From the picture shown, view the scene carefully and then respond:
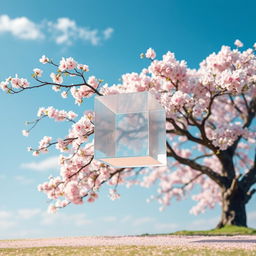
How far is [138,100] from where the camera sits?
366 inches

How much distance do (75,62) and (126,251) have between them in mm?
5587

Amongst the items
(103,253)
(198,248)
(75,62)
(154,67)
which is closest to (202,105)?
(154,67)

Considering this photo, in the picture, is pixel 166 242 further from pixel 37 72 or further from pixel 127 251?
pixel 37 72

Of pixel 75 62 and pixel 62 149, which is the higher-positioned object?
pixel 75 62

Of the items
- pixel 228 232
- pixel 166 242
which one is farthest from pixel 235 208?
pixel 166 242

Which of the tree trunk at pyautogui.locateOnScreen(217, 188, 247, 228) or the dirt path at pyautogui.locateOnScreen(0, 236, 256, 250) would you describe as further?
the tree trunk at pyautogui.locateOnScreen(217, 188, 247, 228)

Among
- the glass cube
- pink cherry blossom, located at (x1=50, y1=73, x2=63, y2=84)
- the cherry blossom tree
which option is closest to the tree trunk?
the cherry blossom tree

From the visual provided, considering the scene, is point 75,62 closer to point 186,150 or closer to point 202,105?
point 202,105

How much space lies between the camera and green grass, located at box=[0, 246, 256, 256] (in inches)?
331

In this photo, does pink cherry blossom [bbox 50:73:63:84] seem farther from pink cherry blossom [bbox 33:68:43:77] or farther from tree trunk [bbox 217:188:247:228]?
tree trunk [bbox 217:188:247:228]

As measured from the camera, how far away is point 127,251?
8828 mm

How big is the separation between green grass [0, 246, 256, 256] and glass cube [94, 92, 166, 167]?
6.04 ft

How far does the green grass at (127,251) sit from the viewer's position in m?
8.40

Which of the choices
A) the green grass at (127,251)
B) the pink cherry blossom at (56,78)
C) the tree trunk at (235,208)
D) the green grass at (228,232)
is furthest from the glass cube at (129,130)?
the tree trunk at (235,208)
